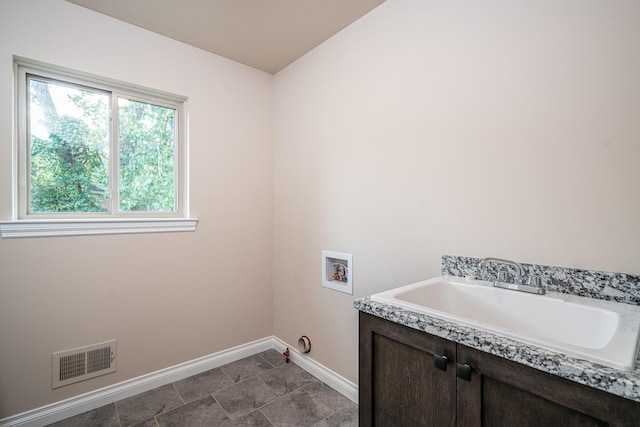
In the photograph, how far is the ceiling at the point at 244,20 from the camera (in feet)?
6.30

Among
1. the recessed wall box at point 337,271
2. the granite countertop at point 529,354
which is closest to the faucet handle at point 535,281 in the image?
the granite countertop at point 529,354

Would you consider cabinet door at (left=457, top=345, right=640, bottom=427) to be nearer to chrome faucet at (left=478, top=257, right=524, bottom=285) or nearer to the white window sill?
chrome faucet at (left=478, top=257, right=524, bottom=285)

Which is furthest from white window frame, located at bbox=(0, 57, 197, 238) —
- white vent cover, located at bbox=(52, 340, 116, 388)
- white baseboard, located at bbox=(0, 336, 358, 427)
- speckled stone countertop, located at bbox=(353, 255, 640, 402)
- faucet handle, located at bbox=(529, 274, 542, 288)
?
faucet handle, located at bbox=(529, 274, 542, 288)

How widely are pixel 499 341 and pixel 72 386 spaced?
2437mm

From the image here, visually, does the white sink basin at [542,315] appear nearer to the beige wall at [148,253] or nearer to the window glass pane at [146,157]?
the beige wall at [148,253]

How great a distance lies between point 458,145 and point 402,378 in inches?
45.1

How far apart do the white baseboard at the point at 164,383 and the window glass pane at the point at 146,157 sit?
1.22m

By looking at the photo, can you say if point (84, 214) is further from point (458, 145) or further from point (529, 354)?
point (529, 354)

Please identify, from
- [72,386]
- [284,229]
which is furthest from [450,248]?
[72,386]

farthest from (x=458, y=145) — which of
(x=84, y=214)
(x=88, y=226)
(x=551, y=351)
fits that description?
(x=84, y=214)

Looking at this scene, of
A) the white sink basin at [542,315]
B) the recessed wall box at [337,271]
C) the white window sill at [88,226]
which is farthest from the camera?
the recessed wall box at [337,271]

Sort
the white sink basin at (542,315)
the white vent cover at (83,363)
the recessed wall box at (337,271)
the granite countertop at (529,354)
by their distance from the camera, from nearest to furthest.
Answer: the granite countertop at (529,354), the white sink basin at (542,315), the white vent cover at (83,363), the recessed wall box at (337,271)

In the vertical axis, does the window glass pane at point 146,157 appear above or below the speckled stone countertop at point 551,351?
above

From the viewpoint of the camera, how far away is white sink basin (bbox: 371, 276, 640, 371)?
2.50 ft
